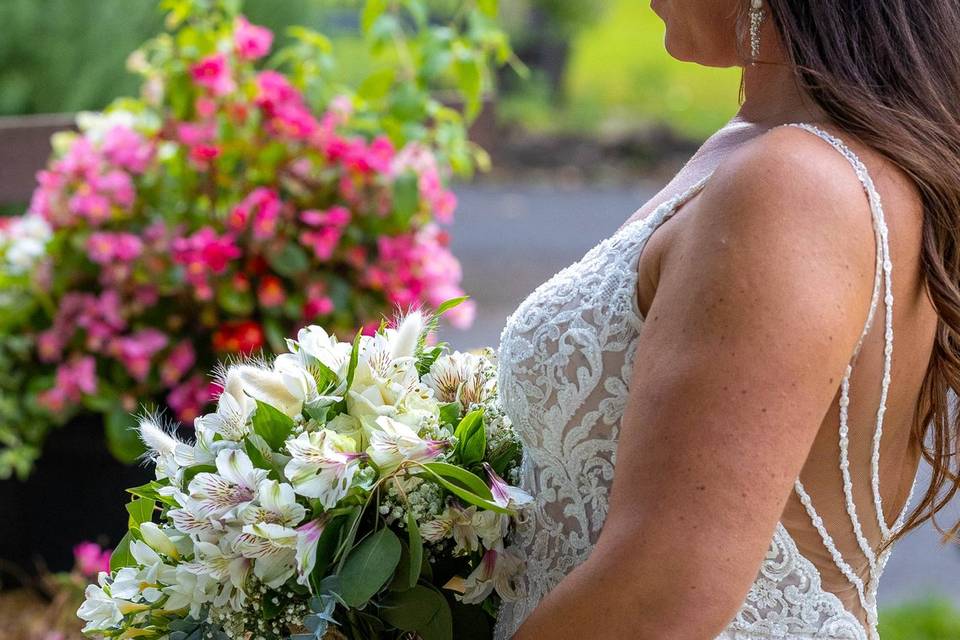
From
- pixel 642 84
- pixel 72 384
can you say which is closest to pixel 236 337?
pixel 72 384

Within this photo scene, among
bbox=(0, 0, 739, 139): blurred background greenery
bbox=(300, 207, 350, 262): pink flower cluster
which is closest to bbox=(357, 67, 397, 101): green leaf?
bbox=(300, 207, 350, 262): pink flower cluster

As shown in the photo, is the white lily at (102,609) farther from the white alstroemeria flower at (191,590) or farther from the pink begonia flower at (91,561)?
the pink begonia flower at (91,561)

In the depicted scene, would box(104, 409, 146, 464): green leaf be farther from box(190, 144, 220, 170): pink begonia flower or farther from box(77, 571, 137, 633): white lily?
box(77, 571, 137, 633): white lily

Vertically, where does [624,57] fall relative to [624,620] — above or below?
below

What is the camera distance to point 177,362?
3365 millimetres

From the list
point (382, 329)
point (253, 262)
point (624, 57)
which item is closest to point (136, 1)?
point (253, 262)

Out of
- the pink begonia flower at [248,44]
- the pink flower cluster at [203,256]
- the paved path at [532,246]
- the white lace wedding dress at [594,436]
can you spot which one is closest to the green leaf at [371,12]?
the pink begonia flower at [248,44]

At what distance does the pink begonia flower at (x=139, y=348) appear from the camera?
3.34 m

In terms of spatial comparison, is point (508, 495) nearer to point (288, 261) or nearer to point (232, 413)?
point (232, 413)

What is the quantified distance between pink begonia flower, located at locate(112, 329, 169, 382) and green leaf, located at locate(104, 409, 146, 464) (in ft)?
0.44

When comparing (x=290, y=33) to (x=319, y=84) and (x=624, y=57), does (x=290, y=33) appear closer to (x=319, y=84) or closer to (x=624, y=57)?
(x=319, y=84)

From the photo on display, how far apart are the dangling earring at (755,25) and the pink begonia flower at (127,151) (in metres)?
2.48

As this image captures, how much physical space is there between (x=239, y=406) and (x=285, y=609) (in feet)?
0.78

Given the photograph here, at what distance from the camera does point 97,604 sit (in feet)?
4.58
